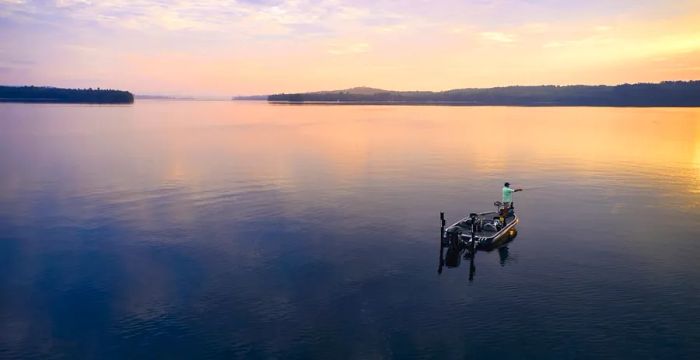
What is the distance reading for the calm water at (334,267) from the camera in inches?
907

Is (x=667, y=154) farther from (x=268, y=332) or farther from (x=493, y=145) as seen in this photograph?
(x=268, y=332)

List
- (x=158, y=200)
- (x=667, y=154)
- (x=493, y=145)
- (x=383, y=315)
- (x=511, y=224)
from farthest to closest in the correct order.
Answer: (x=493, y=145) < (x=667, y=154) < (x=158, y=200) < (x=511, y=224) < (x=383, y=315)

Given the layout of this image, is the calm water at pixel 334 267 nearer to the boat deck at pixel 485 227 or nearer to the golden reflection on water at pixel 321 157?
the golden reflection on water at pixel 321 157

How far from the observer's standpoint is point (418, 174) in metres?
68.1

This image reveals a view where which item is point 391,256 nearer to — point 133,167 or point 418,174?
point 418,174

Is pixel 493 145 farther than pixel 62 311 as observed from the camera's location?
Yes

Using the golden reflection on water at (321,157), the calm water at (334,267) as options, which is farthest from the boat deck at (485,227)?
the golden reflection on water at (321,157)

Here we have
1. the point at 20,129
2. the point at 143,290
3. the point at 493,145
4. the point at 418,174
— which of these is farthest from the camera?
the point at 20,129

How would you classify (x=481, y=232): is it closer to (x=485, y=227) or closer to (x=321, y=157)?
(x=485, y=227)

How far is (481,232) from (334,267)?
13278mm

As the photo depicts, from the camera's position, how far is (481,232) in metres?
37.8

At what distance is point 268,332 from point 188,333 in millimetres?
4021

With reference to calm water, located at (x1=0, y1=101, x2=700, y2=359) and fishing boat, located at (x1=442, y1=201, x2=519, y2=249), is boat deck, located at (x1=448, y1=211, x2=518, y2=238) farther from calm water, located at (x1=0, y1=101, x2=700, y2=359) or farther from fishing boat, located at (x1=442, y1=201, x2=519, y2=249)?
calm water, located at (x1=0, y1=101, x2=700, y2=359)

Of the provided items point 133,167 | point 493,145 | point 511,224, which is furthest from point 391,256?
point 493,145
